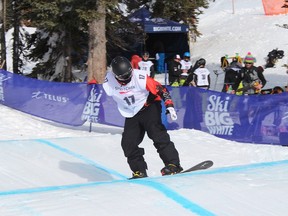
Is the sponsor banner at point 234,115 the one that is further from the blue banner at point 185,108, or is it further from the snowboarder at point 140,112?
the snowboarder at point 140,112

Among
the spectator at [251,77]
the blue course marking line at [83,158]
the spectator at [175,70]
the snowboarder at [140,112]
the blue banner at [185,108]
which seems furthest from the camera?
the spectator at [175,70]

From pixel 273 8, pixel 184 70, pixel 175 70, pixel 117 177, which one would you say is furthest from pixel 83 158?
pixel 273 8

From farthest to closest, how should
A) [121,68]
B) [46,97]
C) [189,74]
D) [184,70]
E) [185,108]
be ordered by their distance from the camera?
[184,70] → [189,74] → [46,97] → [185,108] → [121,68]

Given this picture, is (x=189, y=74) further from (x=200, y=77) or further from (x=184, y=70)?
(x=184, y=70)

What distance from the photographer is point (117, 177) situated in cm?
696

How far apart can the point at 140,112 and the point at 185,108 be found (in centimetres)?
455

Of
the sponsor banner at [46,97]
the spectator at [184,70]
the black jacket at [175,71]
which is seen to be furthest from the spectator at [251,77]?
the sponsor banner at [46,97]

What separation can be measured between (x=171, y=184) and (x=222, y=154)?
3867 mm

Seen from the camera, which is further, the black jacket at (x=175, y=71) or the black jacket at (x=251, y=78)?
the black jacket at (x=175, y=71)

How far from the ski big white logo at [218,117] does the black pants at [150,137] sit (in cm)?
388

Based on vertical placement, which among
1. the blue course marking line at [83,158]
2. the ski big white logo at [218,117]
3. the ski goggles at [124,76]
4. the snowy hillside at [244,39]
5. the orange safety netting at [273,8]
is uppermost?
the orange safety netting at [273,8]

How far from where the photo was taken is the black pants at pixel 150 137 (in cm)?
603

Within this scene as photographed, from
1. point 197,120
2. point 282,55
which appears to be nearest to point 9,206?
point 197,120

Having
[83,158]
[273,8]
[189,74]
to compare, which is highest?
[273,8]
